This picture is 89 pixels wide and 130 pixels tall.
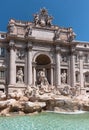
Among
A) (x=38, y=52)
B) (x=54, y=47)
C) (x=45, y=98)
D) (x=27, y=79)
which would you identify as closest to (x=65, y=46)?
(x=54, y=47)

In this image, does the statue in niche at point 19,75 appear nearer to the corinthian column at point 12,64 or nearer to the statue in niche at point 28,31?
the corinthian column at point 12,64

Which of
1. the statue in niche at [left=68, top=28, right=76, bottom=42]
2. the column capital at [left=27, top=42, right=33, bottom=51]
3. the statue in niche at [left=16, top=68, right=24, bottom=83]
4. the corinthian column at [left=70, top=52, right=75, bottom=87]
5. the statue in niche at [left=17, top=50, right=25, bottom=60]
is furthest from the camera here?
the statue in niche at [left=68, top=28, right=76, bottom=42]

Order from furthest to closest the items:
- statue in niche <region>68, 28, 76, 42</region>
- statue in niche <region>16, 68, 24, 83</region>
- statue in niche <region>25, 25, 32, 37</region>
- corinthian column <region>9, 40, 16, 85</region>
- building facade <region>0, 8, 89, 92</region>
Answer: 1. statue in niche <region>68, 28, 76, 42</region>
2. statue in niche <region>25, 25, 32, 37</region>
3. building facade <region>0, 8, 89, 92</region>
4. statue in niche <region>16, 68, 24, 83</region>
5. corinthian column <region>9, 40, 16, 85</region>

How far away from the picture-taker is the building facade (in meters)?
41.0

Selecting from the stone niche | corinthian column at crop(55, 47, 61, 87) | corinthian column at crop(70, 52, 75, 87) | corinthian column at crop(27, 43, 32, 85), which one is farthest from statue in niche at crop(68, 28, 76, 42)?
the stone niche

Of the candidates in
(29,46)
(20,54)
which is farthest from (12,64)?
(29,46)

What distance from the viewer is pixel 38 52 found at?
141 feet

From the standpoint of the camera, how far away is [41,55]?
1730 inches

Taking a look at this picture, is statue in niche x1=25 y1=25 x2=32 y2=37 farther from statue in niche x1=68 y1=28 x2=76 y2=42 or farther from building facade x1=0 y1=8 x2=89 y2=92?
statue in niche x1=68 y1=28 x2=76 y2=42

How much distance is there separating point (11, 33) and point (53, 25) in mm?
8087

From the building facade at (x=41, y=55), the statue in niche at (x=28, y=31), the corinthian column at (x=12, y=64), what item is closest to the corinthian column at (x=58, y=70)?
the building facade at (x=41, y=55)

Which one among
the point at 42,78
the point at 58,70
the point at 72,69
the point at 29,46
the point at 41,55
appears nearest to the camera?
the point at 42,78

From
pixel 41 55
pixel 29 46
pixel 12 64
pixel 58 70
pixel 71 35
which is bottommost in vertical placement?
pixel 58 70

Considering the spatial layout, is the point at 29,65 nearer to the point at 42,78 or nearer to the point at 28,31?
the point at 42,78
